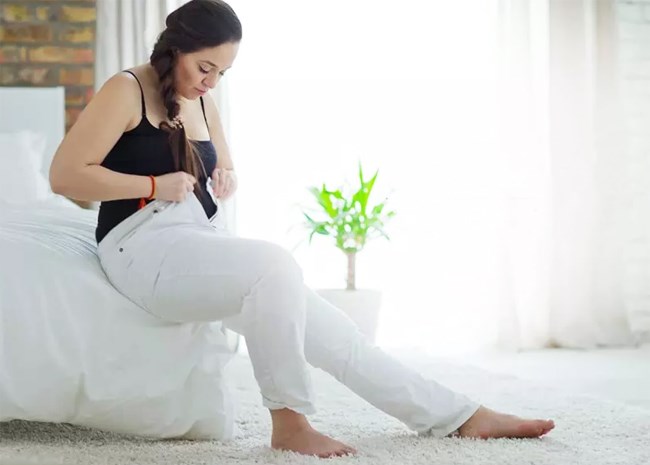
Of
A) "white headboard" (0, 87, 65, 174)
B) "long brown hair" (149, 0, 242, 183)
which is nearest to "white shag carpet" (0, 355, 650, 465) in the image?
"long brown hair" (149, 0, 242, 183)

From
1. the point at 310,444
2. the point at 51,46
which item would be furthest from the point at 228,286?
the point at 51,46

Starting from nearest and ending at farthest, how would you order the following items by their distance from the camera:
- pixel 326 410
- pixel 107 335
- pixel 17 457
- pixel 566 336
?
pixel 17 457
pixel 107 335
pixel 326 410
pixel 566 336

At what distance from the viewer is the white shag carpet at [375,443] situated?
7.08ft

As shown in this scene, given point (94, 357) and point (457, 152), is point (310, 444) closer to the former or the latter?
point (94, 357)

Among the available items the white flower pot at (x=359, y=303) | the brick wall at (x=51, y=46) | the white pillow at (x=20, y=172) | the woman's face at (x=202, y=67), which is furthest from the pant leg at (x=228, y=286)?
the brick wall at (x=51, y=46)

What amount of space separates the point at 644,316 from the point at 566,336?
0.50 m

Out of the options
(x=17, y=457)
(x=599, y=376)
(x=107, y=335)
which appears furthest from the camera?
(x=599, y=376)

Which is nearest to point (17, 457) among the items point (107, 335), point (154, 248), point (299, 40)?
point (107, 335)

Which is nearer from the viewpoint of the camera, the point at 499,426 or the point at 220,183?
the point at 499,426

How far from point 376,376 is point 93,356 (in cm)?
63

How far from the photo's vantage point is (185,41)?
7.59 feet

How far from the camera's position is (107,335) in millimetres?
2295

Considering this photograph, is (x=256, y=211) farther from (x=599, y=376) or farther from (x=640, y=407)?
(x=640, y=407)

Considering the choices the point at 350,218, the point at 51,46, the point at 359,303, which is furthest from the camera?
the point at 51,46
